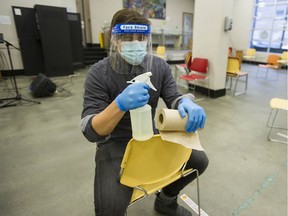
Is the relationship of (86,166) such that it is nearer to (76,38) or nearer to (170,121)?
(170,121)

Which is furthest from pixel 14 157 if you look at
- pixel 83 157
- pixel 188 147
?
pixel 188 147

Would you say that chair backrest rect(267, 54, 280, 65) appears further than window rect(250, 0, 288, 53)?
No

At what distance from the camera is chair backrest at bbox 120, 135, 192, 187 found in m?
0.81

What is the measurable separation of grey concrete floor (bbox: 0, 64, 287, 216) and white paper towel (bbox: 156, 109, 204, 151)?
0.77 meters

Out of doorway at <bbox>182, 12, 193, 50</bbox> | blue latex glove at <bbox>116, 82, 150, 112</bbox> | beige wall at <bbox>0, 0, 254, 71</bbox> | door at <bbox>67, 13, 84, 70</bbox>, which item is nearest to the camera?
blue latex glove at <bbox>116, 82, 150, 112</bbox>

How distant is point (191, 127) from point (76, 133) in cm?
192

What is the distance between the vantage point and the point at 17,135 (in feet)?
7.98

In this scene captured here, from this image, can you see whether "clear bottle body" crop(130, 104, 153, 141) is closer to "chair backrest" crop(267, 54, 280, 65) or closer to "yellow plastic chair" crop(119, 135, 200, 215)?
"yellow plastic chair" crop(119, 135, 200, 215)

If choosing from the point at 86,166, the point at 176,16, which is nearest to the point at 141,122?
the point at 86,166

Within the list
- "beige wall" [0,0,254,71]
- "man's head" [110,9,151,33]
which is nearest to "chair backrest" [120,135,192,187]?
"man's head" [110,9,151,33]

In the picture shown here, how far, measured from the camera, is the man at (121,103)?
87 centimetres

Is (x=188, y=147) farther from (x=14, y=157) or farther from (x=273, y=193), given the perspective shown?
(x=14, y=157)

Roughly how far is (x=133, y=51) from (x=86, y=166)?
1.27 m

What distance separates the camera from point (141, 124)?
861 millimetres
